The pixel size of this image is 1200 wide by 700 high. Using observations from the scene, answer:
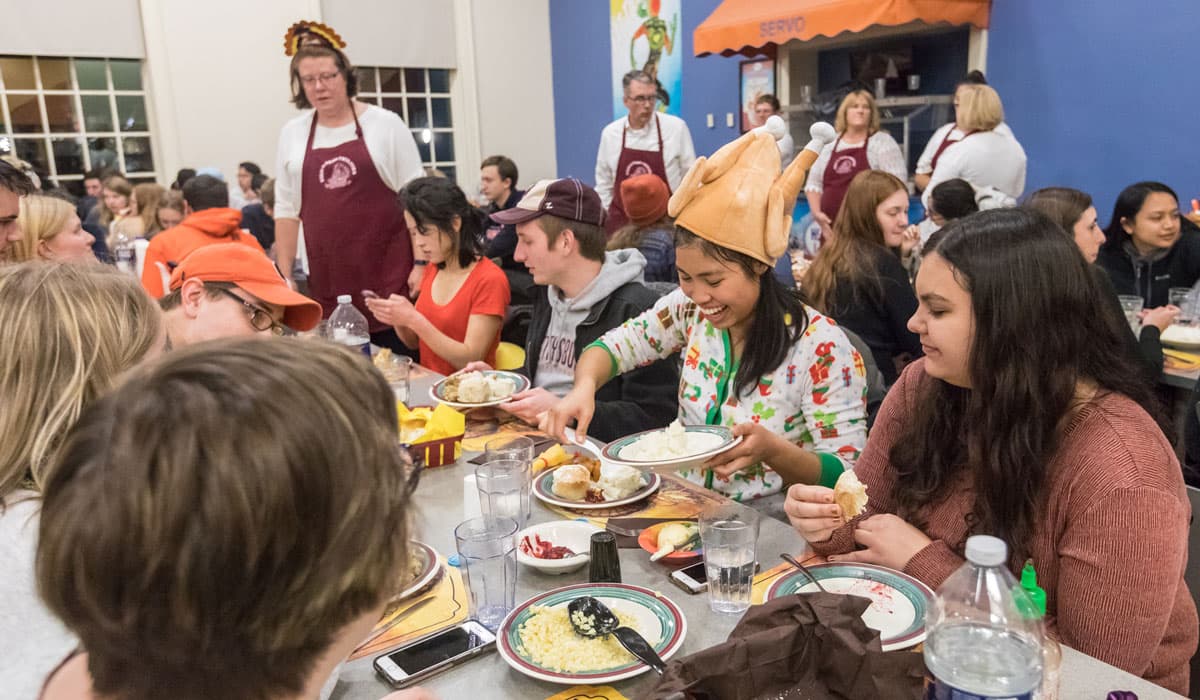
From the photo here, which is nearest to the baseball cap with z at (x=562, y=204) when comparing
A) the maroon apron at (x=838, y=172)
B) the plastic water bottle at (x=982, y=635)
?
the plastic water bottle at (x=982, y=635)

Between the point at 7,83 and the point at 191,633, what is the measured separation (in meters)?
9.63

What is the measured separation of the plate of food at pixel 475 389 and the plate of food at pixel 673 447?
0.69 m

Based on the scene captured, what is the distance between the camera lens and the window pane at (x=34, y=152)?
336 inches

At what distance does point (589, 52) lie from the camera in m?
10.7

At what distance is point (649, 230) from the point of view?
4.21m

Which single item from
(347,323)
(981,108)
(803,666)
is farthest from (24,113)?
(803,666)

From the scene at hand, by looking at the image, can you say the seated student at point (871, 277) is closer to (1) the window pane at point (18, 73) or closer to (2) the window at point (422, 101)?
(2) the window at point (422, 101)

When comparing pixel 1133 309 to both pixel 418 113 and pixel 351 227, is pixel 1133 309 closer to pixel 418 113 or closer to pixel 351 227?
pixel 351 227

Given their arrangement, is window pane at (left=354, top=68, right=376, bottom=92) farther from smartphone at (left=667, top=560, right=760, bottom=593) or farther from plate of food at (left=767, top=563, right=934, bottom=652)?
plate of food at (left=767, top=563, right=934, bottom=652)

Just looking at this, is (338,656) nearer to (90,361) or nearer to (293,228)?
(90,361)

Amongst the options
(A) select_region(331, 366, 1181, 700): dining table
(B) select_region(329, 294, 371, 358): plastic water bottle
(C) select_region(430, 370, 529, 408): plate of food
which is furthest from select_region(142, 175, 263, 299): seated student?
(A) select_region(331, 366, 1181, 700): dining table

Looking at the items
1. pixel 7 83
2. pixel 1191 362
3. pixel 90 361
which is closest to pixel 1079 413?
pixel 90 361

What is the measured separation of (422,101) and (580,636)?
10005mm

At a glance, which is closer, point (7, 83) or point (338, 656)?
point (338, 656)
